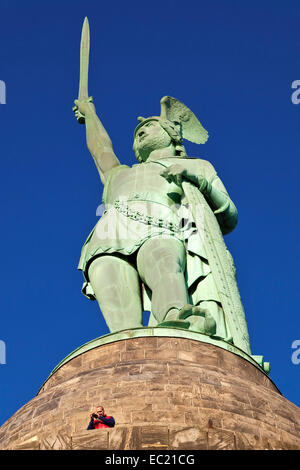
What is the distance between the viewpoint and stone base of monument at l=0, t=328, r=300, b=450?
312 inches

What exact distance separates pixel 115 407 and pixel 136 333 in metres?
1.47

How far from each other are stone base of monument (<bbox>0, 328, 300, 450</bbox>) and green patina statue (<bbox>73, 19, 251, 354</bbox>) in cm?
58

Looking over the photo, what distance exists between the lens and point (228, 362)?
959 cm

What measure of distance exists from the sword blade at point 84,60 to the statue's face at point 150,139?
207 centimetres

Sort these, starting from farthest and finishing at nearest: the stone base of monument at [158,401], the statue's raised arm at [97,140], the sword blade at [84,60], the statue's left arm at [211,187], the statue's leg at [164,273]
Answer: the sword blade at [84,60] → the statue's raised arm at [97,140] → the statue's left arm at [211,187] → the statue's leg at [164,273] → the stone base of monument at [158,401]

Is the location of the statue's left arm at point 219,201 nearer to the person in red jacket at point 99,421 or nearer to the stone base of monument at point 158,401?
the stone base of monument at point 158,401

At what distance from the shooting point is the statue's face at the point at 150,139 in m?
14.3

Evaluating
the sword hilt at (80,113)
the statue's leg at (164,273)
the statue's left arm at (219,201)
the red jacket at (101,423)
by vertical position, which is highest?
the sword hilt at (80,113)

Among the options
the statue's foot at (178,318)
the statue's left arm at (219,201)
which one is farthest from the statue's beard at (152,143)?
the statue's foot at (178,318)

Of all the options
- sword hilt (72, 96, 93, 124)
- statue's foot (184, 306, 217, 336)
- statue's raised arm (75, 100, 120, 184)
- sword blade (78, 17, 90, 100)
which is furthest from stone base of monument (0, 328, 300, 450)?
sword blade (78, 17, 90, 100)

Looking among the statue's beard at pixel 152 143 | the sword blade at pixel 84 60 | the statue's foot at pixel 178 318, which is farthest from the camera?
the sword blade at pixel 84 60

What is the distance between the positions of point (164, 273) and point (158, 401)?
3.26m
